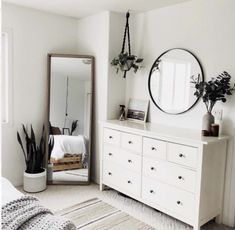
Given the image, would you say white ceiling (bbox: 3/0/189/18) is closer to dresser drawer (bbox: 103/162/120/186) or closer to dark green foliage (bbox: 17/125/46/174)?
dark green foliage (bbox: 17/125/46/174)

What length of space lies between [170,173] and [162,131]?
434 millimetres

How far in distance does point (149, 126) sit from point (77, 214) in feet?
4.05

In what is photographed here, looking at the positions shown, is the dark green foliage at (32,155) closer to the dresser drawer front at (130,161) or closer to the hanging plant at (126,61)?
the dresser drawer front at (130,161)

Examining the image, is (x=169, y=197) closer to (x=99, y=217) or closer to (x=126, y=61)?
(x=99, y=217)

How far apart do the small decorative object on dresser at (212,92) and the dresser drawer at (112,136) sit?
1016mm

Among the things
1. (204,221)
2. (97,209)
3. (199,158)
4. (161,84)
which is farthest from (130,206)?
(161,84)

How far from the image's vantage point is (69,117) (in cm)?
→ 361

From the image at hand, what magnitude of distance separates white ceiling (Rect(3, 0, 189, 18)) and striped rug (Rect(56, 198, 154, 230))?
2.30 meters

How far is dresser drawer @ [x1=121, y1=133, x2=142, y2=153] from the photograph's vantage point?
2.91 metres

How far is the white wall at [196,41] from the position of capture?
8.54 feet

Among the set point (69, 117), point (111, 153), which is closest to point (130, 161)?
point (111, 153)

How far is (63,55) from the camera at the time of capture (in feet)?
11.7

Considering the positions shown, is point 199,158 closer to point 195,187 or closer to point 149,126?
point 195,187

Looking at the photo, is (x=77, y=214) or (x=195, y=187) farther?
(x=77, y=214)
